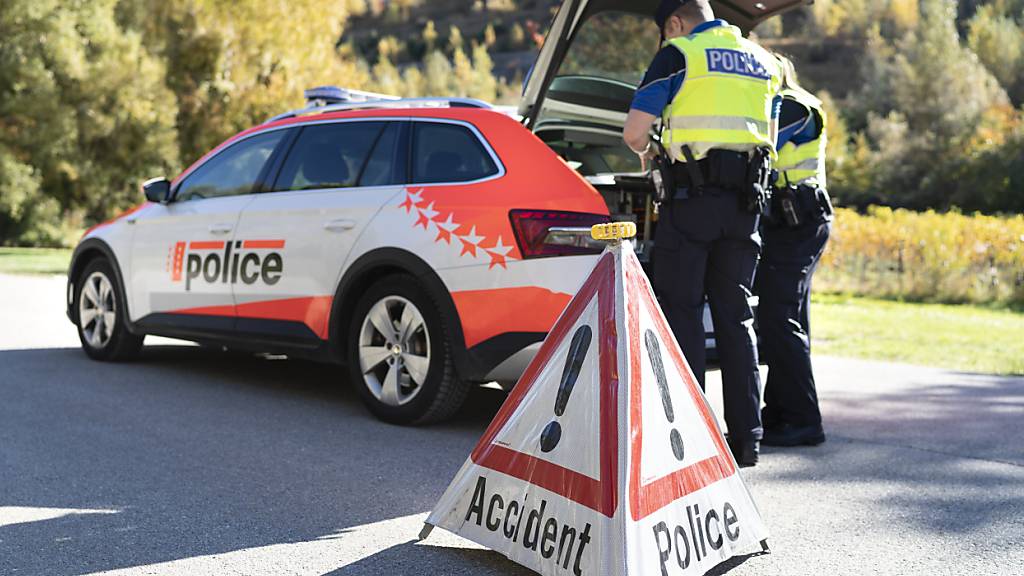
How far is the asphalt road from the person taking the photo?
12.5 feet

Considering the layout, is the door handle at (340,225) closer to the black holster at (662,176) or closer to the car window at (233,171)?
the car window at (233,171)

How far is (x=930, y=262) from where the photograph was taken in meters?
16.7

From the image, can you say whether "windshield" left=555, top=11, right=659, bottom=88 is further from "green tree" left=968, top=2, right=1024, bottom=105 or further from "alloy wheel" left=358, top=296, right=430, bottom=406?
"green tree" left=968, top=2, right=1024, bottom=105

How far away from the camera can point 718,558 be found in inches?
140

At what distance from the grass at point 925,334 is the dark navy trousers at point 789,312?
391 centimetres

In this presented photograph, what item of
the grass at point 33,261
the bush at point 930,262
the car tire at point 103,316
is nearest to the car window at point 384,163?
the car tire at point 103,316

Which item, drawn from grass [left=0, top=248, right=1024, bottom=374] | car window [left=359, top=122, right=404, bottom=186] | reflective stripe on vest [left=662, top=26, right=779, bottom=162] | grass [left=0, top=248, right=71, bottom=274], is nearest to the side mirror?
car window [left=359, top=122, right=404, bottom=186]

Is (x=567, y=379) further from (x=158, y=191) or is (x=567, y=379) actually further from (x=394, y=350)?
(x=158, y=191)

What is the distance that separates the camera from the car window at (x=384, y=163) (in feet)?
19.6

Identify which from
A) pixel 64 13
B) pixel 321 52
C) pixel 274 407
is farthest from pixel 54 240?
pixel 274 407

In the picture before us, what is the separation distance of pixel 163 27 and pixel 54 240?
22.1ft

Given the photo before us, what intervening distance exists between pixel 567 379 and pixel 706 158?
66.6 inches

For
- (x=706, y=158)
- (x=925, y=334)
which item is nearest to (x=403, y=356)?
(x=706, y=158)

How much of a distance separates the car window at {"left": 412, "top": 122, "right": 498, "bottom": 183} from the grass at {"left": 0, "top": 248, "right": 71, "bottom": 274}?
43.9ft
